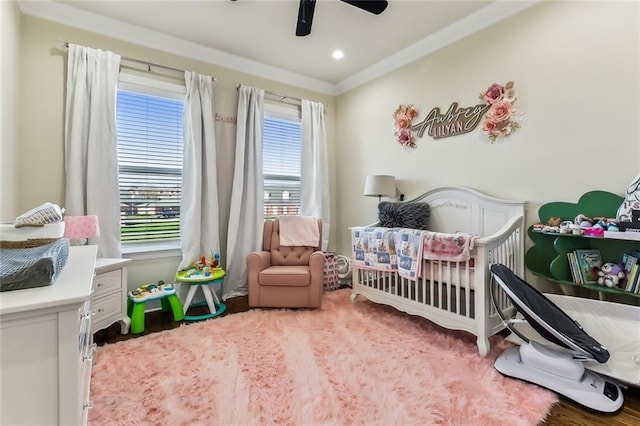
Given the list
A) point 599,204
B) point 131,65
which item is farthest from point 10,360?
point 599,204

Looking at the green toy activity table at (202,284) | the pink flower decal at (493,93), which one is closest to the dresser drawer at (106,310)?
the green toy activity table at (202,284)

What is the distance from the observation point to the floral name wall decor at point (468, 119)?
2410 millimetres

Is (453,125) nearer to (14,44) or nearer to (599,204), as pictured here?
(599,204)

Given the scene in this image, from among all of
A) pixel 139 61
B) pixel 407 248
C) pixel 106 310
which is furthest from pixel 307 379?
pixel 139 61

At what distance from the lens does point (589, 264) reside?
1.93 metres

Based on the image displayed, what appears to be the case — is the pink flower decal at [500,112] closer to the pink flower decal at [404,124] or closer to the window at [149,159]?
the pink flower decal at [404,124]

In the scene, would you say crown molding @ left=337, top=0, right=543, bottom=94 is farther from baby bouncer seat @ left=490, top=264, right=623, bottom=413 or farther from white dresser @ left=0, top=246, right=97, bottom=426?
white dresser @ left=0, top=246, right=97, bottom=426

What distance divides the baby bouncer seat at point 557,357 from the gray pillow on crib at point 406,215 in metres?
1.08

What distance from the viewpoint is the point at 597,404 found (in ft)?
4.79

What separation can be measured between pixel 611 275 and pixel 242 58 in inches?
147

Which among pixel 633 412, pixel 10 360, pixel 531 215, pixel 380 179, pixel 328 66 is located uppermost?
pixel 328 66

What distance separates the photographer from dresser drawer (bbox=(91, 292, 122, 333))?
2086 mm

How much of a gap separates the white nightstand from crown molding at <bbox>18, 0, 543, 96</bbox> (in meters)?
2.06

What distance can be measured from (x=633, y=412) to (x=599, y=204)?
1197 millimetres
